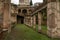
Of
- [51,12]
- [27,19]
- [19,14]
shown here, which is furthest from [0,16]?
[19,14]

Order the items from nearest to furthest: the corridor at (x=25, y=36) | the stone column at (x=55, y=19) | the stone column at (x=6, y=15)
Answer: the corridor at (x=25, y=36) → the stone column at (x=55, y=19) → the stone column at (x=6, y=15)

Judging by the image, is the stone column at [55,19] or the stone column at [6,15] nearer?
the stone column at [55,19]

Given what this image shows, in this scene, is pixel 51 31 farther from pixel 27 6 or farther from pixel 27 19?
pixel 27 6

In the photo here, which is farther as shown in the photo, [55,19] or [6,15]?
[6,15]

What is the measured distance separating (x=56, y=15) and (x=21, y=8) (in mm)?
29147

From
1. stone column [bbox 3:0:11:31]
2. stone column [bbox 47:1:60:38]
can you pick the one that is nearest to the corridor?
stone column [bbox 47:1:60:38]

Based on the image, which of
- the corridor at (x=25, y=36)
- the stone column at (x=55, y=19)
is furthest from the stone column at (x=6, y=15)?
the stone column at (x=55, y=19)

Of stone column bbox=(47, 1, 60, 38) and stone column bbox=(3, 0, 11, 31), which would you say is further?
stone column bbox=(3, 0, 11, 31)

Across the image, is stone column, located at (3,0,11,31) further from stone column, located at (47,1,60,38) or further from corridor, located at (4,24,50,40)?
stone column, located at (47,1,60,38)

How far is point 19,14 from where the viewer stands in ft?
121

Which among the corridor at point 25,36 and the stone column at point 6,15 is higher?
the stone column at point 6,15

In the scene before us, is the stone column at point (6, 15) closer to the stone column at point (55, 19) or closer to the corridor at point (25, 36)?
the corridor at point (25, 36)

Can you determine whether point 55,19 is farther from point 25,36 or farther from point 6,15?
point 6,15

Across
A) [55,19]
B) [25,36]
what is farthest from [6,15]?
[55,19]
